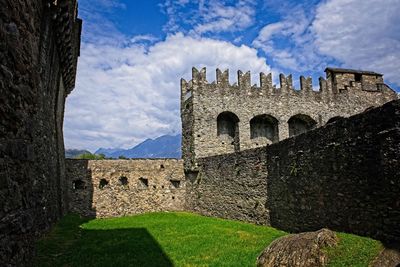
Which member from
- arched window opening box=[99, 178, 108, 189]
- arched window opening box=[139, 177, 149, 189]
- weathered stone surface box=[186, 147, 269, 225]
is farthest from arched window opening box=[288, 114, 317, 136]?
arched window opening box=[99, 178, 108, 189]

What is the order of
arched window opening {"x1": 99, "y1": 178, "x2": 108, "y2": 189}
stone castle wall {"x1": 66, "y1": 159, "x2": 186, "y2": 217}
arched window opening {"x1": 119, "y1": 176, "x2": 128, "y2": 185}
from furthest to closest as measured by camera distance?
arched window opening {"x1": 119, "y1": 176, "x2": 128, "y2": 185}
arched window opening {"x1": 99, "y1": 178, "x2": 108, "y2": 189}
stone castle wall {"x1": 66, "y1": 159, "x2": 186, "y2": 217}

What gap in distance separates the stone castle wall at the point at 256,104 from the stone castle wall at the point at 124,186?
6.64 ft

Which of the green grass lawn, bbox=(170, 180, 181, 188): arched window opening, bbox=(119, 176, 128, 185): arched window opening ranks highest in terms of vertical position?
bbox=(119, 176, 128, 185): arched window opening

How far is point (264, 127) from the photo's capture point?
28.2 meters

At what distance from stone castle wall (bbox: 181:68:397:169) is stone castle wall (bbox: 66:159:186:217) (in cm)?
202

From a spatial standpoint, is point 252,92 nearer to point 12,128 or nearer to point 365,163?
point 365,163

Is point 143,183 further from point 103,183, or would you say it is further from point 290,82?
point 290,82

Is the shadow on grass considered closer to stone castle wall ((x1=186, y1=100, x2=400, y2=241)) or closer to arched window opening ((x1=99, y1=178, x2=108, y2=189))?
stone castle wall ((x1=186, y1=100, x2=400, y2=241))

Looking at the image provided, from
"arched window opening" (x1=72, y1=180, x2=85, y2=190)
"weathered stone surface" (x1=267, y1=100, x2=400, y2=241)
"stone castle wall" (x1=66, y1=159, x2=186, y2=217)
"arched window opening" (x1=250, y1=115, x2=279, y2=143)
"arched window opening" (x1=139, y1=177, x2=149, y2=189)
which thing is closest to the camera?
"weathered stone surface" (x1=267, y1=100, x2=400, y2=241)

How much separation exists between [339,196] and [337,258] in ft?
10.1

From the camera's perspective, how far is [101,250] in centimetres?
1058

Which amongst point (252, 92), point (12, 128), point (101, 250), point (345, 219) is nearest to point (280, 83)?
point (252, 92)

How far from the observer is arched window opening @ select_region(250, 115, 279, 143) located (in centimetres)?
2768

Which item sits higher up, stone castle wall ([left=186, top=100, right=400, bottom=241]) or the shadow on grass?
stone castle wall ([left=186, top=100, right=400, bottom=241])
